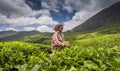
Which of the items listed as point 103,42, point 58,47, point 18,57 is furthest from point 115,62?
point 103,42

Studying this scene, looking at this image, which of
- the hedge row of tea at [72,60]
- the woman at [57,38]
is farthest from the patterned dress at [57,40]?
the hedge row of tea at [72,60]

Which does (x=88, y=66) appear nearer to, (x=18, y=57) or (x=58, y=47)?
(x=18, y=57)

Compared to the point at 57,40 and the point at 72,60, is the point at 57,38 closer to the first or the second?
the point at 57,40

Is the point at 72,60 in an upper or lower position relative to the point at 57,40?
lower

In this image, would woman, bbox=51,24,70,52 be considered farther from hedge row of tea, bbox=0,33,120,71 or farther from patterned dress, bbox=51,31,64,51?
hedge row of tea, bbox=0,33,120,71

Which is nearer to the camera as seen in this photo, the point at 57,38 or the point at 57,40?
the point at 57,40

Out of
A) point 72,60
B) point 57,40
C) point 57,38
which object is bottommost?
point 72,60

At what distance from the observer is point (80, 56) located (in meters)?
4.30

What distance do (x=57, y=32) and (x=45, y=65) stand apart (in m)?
8.78

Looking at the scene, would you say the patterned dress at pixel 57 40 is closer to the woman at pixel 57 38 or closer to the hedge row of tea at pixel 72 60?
the woman at pixel 57 38

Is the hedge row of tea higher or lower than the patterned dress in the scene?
lower

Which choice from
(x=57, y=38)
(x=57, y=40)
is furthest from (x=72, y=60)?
(x=57, y=38)

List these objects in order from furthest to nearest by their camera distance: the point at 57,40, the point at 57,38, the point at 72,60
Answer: the point at 57,38
the point at 57,40
the point at 72,60

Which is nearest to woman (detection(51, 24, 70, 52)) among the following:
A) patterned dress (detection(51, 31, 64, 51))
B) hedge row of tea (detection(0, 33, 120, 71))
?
patterned dress (detection(51, 31, 64, 51))
